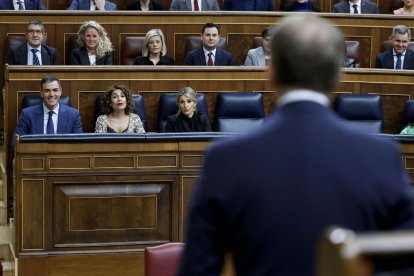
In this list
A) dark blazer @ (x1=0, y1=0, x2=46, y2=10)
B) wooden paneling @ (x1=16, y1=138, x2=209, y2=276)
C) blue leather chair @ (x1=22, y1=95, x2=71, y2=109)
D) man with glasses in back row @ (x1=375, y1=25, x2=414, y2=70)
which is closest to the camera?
wooden paneling @ (x1=16, y1=138, x2=209, y2=276)

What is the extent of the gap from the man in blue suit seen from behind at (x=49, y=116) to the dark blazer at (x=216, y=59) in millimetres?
1448

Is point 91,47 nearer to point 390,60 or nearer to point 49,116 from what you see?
point 49,116

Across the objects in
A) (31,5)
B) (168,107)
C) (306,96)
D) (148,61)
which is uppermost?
(31,5)

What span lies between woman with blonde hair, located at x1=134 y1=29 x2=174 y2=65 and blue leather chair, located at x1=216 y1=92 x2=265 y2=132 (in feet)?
2.66

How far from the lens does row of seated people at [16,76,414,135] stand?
5645 mm

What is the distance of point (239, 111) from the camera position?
6055 mm

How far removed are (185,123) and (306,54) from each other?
4.37m

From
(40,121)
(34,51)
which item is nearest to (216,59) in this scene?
(34,51)

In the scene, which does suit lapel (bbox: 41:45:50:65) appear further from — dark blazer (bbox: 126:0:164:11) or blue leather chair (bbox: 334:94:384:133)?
blue leather chair (bbox: 334:94:384:133)

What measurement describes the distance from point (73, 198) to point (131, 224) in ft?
1.08

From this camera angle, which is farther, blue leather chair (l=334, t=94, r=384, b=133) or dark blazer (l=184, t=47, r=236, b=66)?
dark blazer (l=184, t=47, r=236, b=66)

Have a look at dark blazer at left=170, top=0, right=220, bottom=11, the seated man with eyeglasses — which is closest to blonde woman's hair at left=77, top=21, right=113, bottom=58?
the seated man with eyeglasses

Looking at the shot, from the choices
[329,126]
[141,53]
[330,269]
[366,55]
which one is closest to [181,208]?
[141,53]

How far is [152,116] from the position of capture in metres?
6.15
